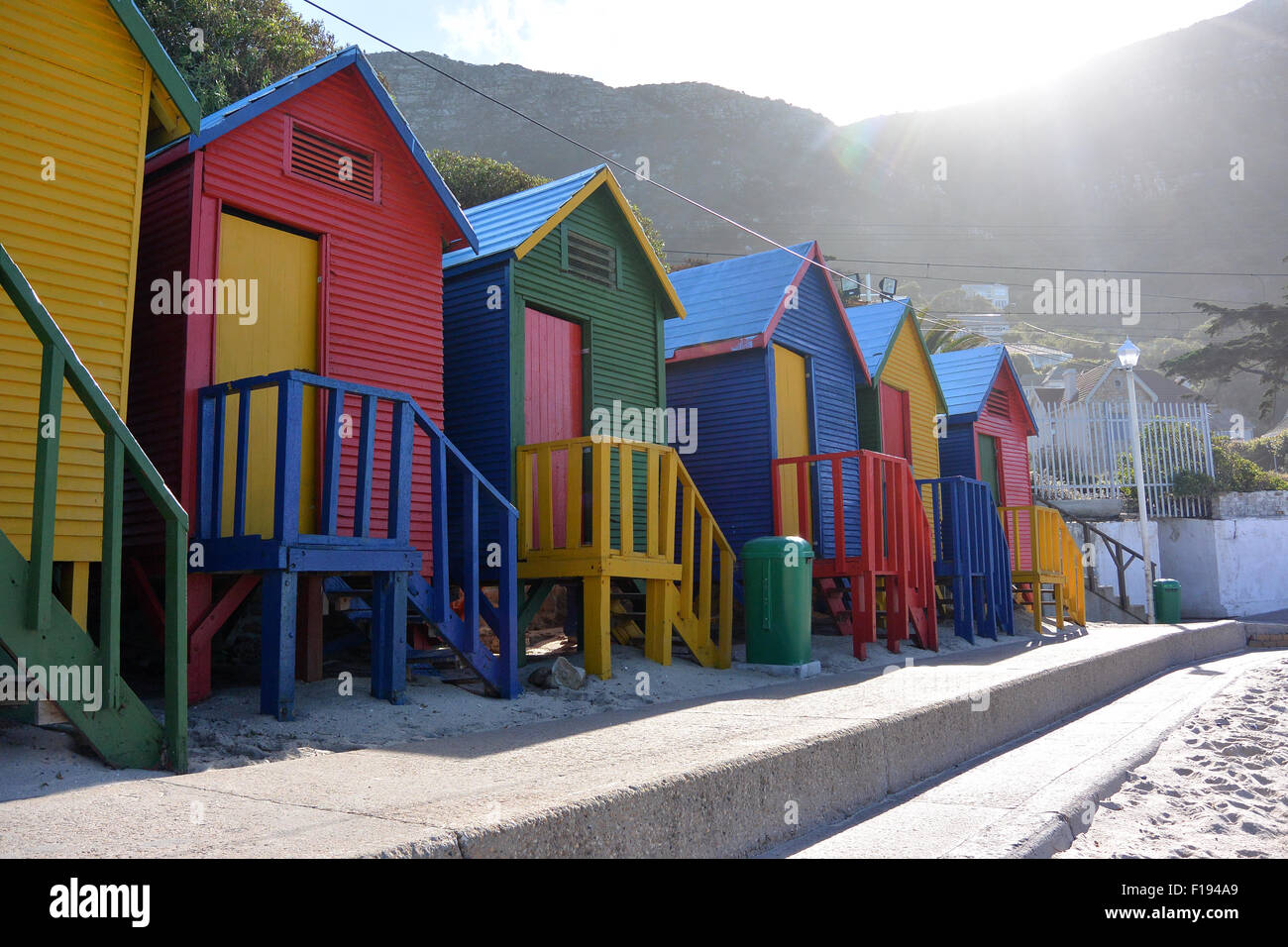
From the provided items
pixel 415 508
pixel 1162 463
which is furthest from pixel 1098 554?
pixel 415 508

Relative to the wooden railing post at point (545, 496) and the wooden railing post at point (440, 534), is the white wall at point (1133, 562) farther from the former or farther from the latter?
the wooden railing post at point (440, 534)

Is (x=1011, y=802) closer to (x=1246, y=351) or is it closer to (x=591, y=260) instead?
(x=591, y=260)

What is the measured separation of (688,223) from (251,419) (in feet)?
449

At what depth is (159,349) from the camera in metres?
7.85

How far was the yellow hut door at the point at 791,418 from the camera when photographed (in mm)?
14000

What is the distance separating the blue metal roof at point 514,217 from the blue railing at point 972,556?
19.3 feet

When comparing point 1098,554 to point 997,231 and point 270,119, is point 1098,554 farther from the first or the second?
point 997,231

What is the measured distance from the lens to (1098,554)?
75.3ft

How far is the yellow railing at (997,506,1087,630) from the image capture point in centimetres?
1610

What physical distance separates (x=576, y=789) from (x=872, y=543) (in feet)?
26.6

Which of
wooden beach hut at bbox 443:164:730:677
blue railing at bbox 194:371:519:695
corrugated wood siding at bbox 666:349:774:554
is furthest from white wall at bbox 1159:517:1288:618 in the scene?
blue railing at bbox 194:371:519:695

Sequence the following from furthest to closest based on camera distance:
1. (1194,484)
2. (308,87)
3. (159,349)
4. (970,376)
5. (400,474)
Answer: (1194,484)
(970,376)
(308,87)
(159,349)
(400,474)

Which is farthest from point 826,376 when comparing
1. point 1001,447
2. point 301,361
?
point 301,361
